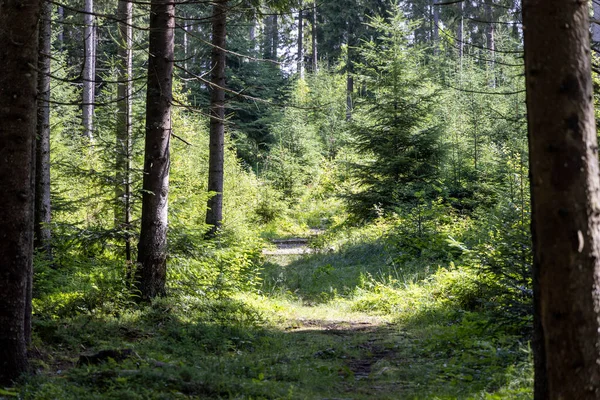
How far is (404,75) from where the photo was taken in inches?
725

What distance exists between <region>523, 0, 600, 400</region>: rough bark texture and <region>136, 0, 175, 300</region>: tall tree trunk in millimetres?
6913

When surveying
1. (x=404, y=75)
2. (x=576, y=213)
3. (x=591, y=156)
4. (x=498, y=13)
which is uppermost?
(x=498, y=13)

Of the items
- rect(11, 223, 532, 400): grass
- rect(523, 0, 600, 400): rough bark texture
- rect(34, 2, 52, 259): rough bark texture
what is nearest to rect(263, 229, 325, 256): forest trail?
rect(11, 223, 532, 400): grass

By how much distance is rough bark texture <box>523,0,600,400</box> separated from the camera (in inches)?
132

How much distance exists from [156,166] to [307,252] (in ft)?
31.9

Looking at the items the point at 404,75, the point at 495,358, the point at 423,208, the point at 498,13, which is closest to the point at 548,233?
the point at 495,358

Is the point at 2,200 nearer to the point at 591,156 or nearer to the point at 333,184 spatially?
the point at 591,156

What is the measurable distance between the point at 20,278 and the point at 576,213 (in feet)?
14.7

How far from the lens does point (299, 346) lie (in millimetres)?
8242

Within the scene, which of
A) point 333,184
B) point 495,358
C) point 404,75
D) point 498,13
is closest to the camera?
point 495,358

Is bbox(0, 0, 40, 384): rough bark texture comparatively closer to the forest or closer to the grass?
the forest

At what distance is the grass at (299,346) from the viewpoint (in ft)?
17.7

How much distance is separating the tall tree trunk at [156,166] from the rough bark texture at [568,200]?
691cm

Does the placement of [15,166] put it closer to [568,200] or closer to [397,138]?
[568,200]
